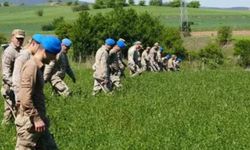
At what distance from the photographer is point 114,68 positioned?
19.6m

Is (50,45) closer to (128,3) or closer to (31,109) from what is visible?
(31,109)

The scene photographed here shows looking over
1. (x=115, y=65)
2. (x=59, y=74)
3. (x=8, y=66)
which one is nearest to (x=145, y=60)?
(x=115, y=65)

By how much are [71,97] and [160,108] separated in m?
2.62

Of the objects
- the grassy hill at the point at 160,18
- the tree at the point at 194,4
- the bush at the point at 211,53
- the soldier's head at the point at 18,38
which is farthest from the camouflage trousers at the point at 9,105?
the tree at the point at 194,4

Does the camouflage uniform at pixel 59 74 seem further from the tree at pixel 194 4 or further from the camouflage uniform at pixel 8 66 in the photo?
the tree at pixel 194 4

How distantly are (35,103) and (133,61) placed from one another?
18429 millimetres

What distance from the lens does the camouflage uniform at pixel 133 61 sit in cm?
2658

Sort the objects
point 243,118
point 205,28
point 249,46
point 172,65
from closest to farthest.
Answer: point 243,118 < point 172,65 < point 249,46 < point 205,28

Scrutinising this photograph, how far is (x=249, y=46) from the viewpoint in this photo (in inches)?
2384

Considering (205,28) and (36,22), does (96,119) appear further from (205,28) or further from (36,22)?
(36,22)

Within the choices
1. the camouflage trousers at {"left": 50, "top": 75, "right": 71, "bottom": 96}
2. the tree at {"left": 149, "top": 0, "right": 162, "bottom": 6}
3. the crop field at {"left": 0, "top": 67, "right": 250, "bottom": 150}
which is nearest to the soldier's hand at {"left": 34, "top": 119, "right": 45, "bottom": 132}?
the crop field at {"left": 0, "top": 67, "right": 250, "bottom": 150}

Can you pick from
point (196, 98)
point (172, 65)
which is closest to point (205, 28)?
point (172, 65)

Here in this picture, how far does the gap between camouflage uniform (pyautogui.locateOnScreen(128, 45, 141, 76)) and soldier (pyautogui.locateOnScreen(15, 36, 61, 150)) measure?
17947 mm

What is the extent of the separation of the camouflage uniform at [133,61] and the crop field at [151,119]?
5373 millimetres
